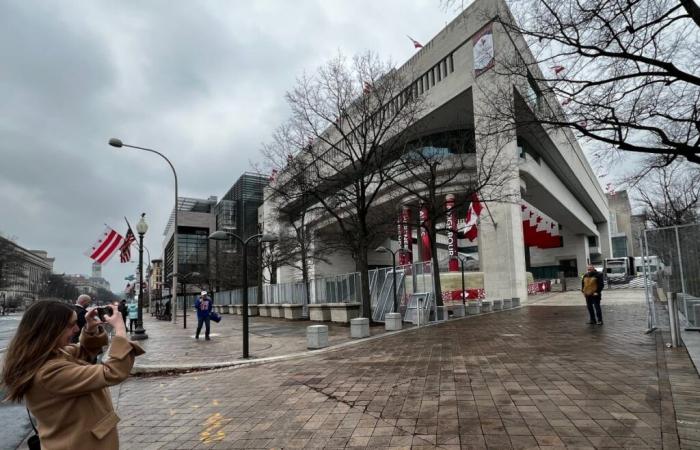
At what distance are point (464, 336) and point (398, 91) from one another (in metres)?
11.2

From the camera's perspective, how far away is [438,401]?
6.03 meters

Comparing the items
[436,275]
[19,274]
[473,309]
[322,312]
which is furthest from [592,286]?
[19,274]

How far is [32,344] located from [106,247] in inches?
738

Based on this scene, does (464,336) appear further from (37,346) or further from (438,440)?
(37,346)

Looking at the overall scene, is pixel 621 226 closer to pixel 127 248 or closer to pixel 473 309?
pixel 473 309

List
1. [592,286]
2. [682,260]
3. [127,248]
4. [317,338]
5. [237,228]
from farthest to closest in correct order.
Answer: [237,228], [127,248], [592,286], [317,338], [682,260]

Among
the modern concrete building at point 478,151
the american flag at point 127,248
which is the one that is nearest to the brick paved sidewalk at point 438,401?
the modern concrete building at point 478,151

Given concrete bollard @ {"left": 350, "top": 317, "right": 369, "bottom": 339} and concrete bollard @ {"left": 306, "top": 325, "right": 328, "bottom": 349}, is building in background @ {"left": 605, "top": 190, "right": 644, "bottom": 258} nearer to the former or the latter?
concrete bollard @ {"left": 350, "top": 317, "right": 369, "bottom": 339}

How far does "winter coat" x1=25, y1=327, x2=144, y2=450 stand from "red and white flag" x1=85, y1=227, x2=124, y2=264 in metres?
18.4

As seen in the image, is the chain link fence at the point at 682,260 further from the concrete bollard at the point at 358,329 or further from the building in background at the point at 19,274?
the building in background at the point at 19,274

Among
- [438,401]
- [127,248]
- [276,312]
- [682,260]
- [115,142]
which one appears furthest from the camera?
[276,312]

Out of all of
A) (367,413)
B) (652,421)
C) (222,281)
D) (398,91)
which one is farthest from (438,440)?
(222,281)

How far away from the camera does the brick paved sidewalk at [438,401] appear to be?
4703 millimetres

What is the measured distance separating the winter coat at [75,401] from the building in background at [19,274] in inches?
1529
